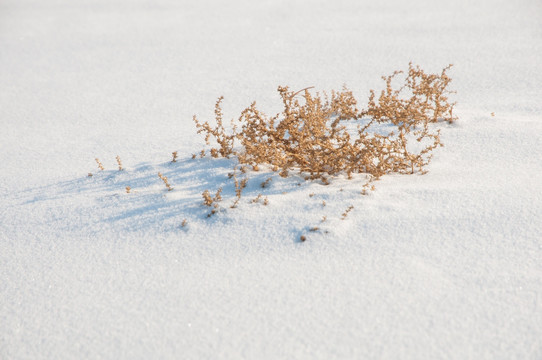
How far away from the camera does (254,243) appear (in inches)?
72.9

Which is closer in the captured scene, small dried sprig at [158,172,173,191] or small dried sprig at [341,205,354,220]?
small dried sprig at [341,205,354,220]

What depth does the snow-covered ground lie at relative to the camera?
1422 millimetres

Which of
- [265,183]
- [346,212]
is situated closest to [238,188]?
[265,183]

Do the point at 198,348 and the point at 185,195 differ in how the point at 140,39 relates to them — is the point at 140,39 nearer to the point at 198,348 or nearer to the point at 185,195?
the point at 185,195

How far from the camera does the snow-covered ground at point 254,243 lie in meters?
1.42

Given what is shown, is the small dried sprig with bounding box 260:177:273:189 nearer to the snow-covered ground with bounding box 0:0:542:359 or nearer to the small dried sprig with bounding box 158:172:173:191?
the snow-covered ground with bounding box 0:0:542:359

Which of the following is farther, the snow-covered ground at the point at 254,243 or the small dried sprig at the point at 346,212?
the small dried sprig at the point at 346,212

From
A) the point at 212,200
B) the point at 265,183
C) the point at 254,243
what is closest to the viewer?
the point at 254,243

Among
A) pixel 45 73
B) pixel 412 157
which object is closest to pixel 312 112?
pixel 412 157

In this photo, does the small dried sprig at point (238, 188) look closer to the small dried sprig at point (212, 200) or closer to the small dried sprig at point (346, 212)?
the small dried sprig at point (212, 200)

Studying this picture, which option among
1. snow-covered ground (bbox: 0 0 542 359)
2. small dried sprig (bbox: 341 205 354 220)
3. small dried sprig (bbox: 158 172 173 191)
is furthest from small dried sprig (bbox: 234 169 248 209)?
small dried sprig (bbox: 341 205 354 220)

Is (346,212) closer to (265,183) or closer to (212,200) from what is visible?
(265,183)

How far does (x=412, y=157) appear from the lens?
2.29 meters

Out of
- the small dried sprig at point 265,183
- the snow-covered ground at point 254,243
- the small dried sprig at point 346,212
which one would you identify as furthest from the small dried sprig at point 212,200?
the small dried sprig at point 346,212
